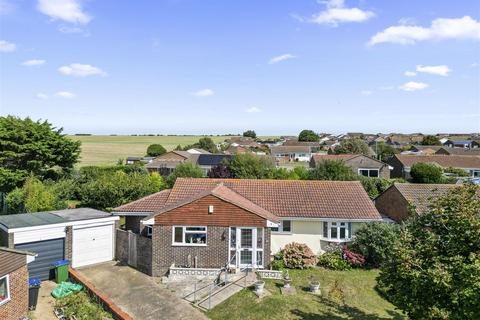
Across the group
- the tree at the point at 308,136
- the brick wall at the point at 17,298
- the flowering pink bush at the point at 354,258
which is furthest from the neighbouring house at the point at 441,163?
the tree at the point at 308,136

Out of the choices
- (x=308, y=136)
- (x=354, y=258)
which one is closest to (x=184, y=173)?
(x=354, y=258)

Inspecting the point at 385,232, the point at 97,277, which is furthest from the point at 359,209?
the point at 97,277

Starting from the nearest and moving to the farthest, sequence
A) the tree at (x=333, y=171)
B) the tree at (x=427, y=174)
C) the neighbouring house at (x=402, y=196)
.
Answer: the neighbouring house at (x=402, y=196)
the tree at (x=333, y=171)
the tree at (x=427, y=174)

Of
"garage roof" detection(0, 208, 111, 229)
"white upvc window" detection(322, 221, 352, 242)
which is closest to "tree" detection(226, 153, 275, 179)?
"white upvc window" detection(322, 221, 352, 242)

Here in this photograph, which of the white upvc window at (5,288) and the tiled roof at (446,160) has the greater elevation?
the tiled roof at (446,160)

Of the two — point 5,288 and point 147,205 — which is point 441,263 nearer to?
point 5,288

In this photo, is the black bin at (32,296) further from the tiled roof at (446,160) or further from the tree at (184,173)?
the tiled roof at (446,160)

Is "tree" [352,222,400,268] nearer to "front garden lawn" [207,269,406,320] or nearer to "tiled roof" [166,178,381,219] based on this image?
"tiled roof" [166,178,381,219]
